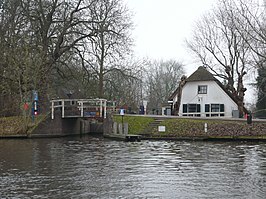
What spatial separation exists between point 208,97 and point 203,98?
59 centimetres

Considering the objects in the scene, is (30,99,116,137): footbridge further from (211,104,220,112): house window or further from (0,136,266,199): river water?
(0,136,266,199): river water

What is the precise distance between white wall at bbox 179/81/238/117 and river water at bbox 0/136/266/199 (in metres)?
24.3

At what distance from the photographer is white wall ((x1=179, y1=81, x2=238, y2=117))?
142ft

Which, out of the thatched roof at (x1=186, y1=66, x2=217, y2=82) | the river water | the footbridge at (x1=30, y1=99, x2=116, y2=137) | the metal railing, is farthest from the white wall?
the river water

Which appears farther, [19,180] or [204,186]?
[19,180]

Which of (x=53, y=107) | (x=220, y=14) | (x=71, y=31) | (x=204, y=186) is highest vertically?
(x=220, y=14)

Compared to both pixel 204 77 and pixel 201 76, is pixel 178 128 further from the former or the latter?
pixel 201 76

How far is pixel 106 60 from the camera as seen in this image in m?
36.8

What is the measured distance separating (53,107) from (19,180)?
71.2 ft

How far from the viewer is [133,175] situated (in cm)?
1329

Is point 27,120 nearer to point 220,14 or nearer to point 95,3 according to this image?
point 95,3

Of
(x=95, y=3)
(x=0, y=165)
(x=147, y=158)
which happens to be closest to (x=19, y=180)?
(x=0, y=165)

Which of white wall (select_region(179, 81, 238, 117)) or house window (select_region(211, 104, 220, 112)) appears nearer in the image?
white wall (select_region(179, 81, 238, 117))

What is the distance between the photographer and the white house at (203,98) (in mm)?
43344
